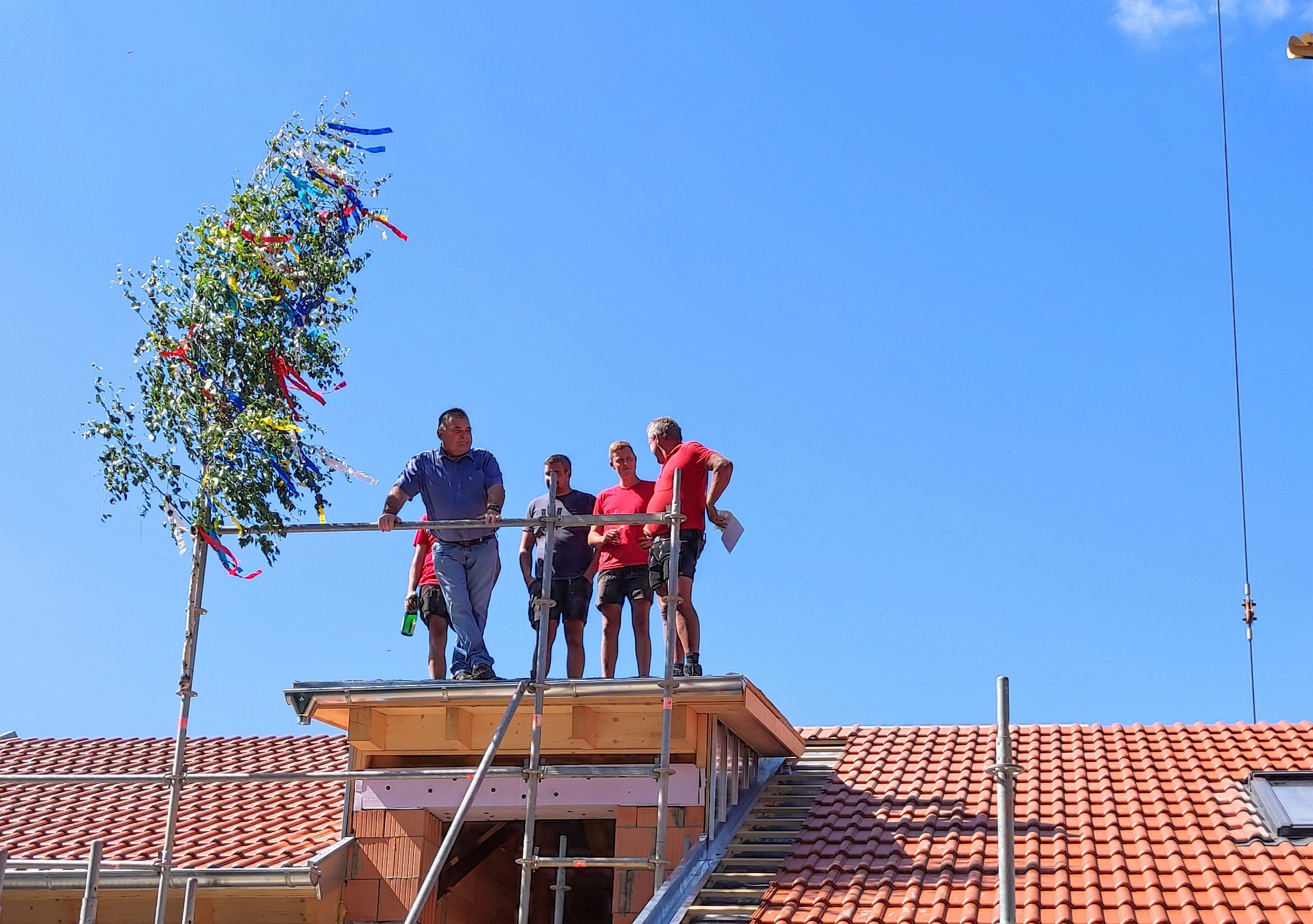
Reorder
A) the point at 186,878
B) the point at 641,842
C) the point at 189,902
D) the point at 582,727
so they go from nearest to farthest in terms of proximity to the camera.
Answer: the point at 189,902 < the point at 186,878 < the point at 641,842 < the point at 582,727

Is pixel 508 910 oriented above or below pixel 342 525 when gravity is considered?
below

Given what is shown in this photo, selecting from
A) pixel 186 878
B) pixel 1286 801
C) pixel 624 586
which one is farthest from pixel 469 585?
pixel 1286 801

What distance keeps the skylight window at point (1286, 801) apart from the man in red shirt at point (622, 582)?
161 inches

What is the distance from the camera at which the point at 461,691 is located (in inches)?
408

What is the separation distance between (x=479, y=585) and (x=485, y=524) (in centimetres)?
76

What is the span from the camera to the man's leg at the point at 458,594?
10484 mm

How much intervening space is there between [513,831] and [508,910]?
1359 millimetres

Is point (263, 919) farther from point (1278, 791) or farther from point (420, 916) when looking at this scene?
point (1278, 791)

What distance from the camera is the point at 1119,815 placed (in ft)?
33.9

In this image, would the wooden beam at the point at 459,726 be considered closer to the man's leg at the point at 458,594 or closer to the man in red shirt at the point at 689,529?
the man's leg at the point at 458,594

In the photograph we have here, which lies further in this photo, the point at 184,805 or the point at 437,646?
the point at 184,805

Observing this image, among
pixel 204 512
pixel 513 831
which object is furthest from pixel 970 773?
pixel 204 512

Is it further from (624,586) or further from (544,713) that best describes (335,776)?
(624,586)

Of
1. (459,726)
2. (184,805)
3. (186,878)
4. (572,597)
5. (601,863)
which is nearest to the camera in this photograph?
(601,863)
